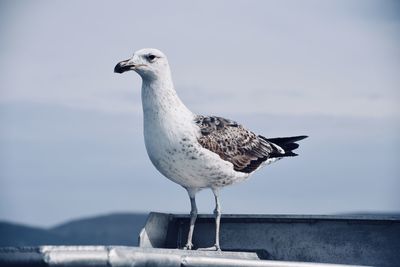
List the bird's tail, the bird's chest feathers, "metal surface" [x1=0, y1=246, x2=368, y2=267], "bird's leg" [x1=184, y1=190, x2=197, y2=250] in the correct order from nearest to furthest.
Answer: "metal surface" [x1=0, y1=246, x2=368, y2=267], the bird's chest feathers, "bird's leg" [x1=184, y1=190, x2=197, y2=250], the bird's tail

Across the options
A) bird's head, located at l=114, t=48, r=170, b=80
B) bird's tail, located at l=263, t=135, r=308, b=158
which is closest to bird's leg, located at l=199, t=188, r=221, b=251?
bird's head, located at l=114, t=48, r=170, b=80

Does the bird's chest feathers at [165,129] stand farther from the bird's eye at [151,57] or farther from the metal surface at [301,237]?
the metal surface at [301,237]

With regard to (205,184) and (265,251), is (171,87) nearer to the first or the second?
(205,184)

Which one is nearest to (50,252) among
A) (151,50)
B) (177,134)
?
(177,134)

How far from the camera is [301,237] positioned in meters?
A: 10.5

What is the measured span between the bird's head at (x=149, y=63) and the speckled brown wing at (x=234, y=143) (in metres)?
0.78

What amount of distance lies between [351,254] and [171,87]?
3009mm

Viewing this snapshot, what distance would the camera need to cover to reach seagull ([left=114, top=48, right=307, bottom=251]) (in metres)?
10.1

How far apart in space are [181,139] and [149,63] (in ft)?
3.50

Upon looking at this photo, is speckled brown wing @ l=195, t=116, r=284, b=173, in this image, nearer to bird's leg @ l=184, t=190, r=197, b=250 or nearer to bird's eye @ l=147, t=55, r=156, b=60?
bird's leg @ l=184, t=190, r=197, b=250

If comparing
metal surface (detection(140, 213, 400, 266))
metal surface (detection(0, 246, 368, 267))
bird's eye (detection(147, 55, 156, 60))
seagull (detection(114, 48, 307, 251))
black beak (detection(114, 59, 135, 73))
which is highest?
bird's eye (detection(147, 55, 156, 60))

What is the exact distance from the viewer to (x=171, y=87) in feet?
34.6

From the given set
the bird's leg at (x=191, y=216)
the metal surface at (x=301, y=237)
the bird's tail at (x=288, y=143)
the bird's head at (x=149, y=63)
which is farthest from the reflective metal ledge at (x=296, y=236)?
the bird's tail at (x=288, y=143)

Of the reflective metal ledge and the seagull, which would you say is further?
the reflective metal ledge
